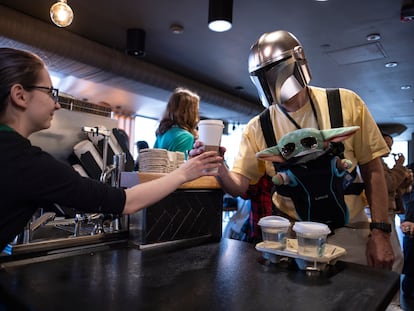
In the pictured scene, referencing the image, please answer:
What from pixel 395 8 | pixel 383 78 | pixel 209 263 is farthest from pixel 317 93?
pixel 383 78

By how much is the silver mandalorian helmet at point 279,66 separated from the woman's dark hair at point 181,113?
121 cm

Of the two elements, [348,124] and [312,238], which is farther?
[348,124]

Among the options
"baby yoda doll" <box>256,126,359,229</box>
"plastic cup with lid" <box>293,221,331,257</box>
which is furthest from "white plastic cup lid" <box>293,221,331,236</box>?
"baby yoda doll" <box>256,126,359,229</box>

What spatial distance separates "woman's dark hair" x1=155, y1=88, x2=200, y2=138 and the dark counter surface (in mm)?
1456

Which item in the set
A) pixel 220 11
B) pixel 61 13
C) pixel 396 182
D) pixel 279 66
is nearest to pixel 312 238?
pixel 279 66

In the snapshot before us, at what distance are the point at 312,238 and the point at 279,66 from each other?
2.00 feet

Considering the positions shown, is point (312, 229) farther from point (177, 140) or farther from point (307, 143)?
point (177, 140)

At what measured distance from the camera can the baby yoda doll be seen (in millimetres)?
1024

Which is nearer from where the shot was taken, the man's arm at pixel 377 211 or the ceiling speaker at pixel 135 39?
the man's arm at pixel 377 211

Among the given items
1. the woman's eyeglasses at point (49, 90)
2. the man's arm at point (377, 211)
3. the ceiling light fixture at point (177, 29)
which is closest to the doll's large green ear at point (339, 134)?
the man's arm at point (377, 211)

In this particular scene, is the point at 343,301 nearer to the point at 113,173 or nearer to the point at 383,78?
the point at 113,173

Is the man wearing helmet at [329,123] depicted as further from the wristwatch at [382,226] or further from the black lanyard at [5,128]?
the black lanyard at [5,128]

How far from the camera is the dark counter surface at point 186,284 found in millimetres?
672

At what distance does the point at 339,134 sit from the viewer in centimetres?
100
